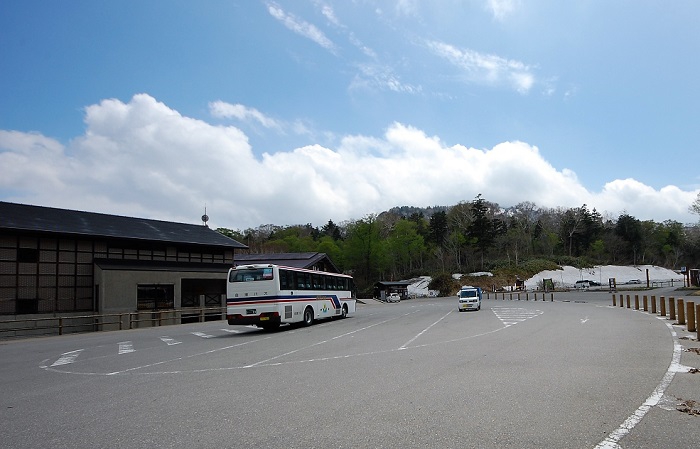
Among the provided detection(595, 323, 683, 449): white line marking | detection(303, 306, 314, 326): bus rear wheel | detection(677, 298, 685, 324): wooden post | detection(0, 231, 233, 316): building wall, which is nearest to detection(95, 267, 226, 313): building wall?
detection(0, 231, 233, 316): building wall

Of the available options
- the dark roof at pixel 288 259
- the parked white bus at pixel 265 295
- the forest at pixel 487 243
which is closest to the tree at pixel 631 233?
the forest at pixel 487 243

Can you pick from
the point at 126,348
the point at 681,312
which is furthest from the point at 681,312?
the point at 126,348

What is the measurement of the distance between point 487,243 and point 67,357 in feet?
291

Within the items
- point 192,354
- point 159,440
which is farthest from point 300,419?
point 192,354

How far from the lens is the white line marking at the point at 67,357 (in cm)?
1359

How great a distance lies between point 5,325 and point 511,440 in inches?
1264

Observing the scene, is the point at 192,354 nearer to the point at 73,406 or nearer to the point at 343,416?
the point at 73,406

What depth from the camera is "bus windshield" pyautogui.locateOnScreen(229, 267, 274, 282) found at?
21.8 meters

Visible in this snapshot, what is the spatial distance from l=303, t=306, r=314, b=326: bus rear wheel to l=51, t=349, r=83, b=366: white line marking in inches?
412

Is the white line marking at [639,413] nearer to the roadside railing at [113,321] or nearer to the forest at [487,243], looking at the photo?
the roadside railing at [113,321]

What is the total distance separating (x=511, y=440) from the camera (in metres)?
5.40

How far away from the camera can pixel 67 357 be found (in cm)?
1494

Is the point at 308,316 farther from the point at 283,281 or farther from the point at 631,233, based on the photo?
the point at 631,233

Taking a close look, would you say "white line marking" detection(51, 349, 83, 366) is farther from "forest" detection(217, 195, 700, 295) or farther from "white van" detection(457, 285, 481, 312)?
"forest" detection(217, 195, 700, 295)
